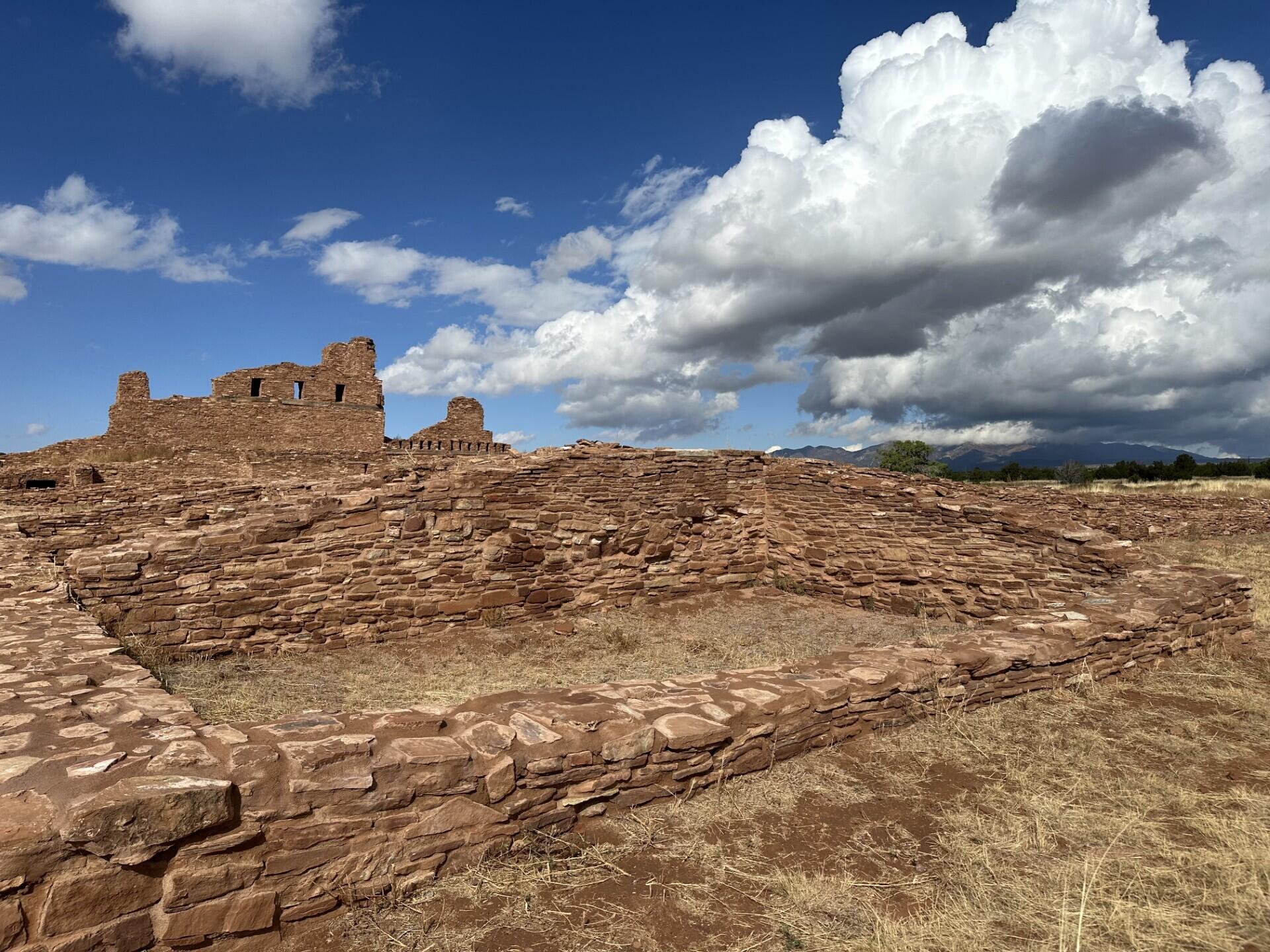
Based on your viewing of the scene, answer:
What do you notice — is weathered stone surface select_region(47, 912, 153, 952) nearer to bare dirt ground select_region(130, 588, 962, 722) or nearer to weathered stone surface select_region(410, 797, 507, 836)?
weathered stone surface select_region(410, 797, 507, 836)

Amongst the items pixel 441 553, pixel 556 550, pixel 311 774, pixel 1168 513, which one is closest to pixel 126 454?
pixel 441 553

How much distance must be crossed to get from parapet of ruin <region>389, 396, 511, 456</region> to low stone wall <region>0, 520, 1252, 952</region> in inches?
728

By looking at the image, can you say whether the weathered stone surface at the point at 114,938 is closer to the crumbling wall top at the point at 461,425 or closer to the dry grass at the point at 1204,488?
the crumbling wall top at the point at 461,425

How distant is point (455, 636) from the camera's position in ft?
25.9

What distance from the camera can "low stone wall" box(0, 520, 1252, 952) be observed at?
7.14 feet

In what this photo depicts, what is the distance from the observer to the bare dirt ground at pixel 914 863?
7.70ft

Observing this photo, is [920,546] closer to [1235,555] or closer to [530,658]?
[530,658]

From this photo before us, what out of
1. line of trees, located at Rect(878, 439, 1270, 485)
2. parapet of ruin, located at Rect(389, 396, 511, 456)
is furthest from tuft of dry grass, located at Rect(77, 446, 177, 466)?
line of trees, located at Rect(878, 439, 1270, 485)

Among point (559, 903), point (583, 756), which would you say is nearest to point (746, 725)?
point (583, 756)

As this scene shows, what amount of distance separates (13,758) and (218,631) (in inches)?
188

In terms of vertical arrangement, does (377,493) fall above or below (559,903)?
above

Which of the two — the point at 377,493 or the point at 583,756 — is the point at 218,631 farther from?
the point at 583,756

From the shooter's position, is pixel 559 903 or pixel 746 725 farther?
pixel 746 725

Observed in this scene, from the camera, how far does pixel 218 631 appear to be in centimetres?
687
